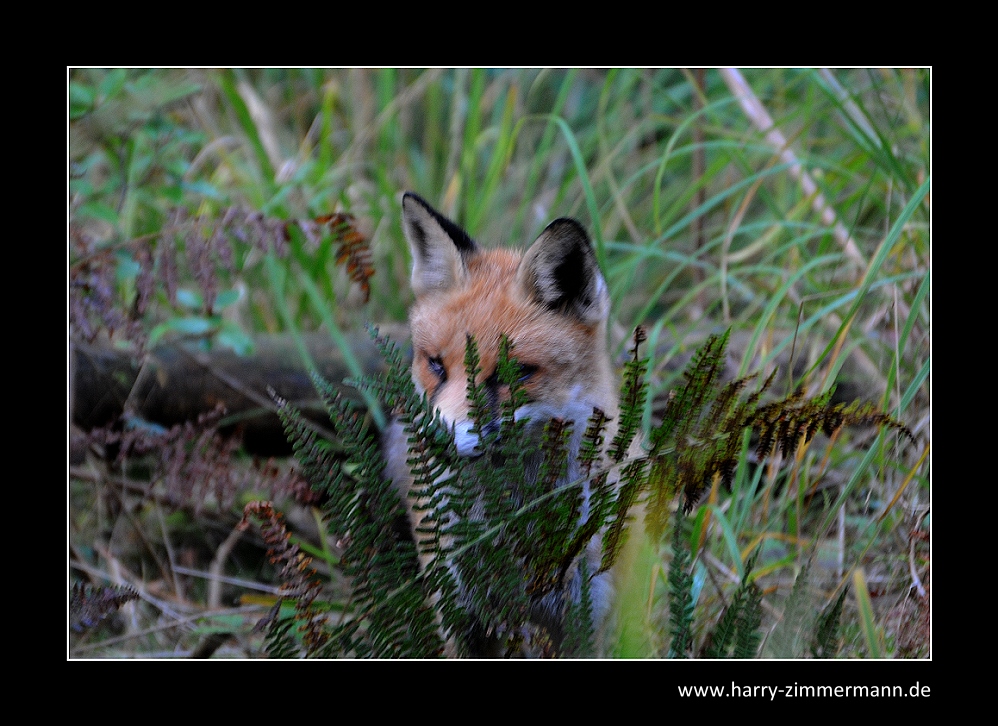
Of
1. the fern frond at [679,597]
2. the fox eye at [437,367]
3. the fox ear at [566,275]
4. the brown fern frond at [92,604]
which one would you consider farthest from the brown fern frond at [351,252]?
the fern frond at [679,597]

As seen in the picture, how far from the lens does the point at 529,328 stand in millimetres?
3242

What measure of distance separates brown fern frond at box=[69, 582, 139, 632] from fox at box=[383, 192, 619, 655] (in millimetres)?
1047

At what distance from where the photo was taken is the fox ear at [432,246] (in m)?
3.38

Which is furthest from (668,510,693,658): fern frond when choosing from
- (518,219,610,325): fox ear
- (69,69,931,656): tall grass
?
(518,219,610,325): fox ear

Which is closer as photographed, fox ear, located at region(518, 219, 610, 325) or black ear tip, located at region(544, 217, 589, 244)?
black ear tip, located at region(544, 217, 589, 244)

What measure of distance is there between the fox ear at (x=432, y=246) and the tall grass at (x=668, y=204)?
93cm

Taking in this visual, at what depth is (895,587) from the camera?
11.0 feet

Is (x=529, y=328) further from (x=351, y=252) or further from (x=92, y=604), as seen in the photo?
(x=92, y=604)

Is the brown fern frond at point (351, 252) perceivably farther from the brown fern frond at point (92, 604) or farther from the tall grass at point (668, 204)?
the brown fern frond at point (92, 604)

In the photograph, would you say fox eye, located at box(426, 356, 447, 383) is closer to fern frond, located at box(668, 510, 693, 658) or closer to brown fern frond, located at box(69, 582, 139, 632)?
fern frond, located at box(668, 510, 693, 658)

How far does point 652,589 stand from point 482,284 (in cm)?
136

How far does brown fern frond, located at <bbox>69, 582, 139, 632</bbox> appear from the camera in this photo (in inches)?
115

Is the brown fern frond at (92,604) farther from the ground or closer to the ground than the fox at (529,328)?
closer to the ground
